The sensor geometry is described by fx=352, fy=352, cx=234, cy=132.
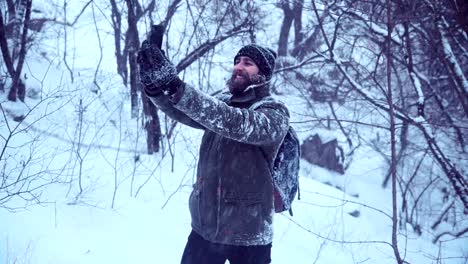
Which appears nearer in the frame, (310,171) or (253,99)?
(253,99)

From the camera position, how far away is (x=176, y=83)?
1.33 meters

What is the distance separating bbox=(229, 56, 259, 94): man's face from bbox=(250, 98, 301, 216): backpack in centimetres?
33

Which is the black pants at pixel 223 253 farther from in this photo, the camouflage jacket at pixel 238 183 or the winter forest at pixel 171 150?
the winter forest at pixel 171 150

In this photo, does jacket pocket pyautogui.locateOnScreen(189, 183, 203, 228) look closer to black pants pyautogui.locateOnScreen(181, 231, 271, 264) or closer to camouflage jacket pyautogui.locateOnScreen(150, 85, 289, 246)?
camouflage jacket pyautogui.locateOnScreen(150, 85, 289, 246)

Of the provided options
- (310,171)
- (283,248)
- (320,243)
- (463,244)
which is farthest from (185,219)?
(310,171)

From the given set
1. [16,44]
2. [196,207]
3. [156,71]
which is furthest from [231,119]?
[16,44]

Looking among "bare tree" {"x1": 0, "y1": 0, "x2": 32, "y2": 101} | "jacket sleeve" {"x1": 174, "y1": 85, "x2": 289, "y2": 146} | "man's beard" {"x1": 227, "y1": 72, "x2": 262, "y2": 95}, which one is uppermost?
"bare tree" {"x1": 0, "y1": 0, "x2": 32, "y2": 101}

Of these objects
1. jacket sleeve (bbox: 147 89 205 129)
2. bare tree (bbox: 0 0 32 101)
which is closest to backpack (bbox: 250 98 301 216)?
jacket sleeve (bbox: 147 89 205 129)

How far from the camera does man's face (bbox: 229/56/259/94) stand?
1.82m

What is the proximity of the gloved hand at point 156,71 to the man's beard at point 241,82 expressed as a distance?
53 centimetres

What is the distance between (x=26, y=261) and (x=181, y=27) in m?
5.49

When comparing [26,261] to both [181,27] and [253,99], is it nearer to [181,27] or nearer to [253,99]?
[253,99]

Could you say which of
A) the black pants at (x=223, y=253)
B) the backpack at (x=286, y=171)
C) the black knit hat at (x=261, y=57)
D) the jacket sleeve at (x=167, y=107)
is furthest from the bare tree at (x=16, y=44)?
the backpack at (x=286, y=171)

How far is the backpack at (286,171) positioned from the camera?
179 centimetres
